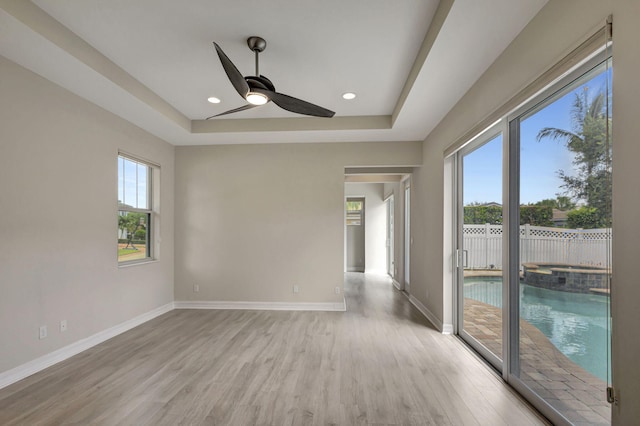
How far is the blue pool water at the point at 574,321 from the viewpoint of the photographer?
167cm

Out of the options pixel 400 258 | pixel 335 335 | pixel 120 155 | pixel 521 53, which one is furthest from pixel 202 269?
pixel 521 53

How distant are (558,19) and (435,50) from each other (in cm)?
78

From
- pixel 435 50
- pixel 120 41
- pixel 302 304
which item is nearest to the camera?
pixel 435 50

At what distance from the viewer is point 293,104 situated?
2699mm

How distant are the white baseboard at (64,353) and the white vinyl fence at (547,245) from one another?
420cm

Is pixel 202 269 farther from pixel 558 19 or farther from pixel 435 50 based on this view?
pixel 558 19

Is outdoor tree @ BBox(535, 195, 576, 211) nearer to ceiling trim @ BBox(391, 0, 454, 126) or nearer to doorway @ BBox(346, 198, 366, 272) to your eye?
ceiling trim @ BBox(391, 0, 454, 126)

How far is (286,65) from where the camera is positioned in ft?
9.86

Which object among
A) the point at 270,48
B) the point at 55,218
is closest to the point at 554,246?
the point at 270,48

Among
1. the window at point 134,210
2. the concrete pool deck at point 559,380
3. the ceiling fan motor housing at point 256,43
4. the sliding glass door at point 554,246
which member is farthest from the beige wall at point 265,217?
the concrete pool deck at point 559,380

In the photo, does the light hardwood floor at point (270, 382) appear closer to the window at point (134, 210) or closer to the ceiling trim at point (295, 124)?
the window at point (134, 210)

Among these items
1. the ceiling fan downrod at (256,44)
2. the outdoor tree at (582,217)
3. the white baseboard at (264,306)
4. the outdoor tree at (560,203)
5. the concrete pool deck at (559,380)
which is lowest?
the white baseboard at (264,306)

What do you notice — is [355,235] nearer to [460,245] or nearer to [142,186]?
[460,245]

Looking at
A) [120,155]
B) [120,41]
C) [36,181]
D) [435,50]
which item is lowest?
[36,181]
